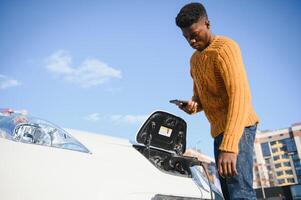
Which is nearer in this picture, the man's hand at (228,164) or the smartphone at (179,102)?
the man's hand at (228,164)

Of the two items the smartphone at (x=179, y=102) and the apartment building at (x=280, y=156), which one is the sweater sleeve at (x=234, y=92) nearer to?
the smartphone at (x=179, y=102)

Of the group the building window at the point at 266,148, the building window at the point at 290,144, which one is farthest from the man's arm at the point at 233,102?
the building window at the point at 266,148

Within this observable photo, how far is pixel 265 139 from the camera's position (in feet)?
338

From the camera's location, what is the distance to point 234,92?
Result: 1.49 m

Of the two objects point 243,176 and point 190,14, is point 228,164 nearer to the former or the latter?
point 243,176

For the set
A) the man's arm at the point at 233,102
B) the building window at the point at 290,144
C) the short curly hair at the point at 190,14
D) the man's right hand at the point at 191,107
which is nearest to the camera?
the man's arm at the point at 233,102

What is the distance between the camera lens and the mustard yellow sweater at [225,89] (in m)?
1.46

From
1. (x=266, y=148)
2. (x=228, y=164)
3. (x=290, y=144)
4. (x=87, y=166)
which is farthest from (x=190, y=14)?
(x=266, y=148)

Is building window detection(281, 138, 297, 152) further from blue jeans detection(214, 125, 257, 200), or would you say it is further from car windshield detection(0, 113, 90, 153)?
car windshield detection(0, 113, 90, 153)

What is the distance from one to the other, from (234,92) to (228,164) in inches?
14.7

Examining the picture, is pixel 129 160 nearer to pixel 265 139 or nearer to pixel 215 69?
pixel 215 69

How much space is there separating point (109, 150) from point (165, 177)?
0.37 metres

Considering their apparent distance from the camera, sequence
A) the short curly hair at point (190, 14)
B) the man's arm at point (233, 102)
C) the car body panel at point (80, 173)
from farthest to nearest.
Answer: the short curly hair at point (190, 14) → the man's arm at point (233, 102) → the car body panel at point (80, 173)

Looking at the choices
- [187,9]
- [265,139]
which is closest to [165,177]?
[187,9]
